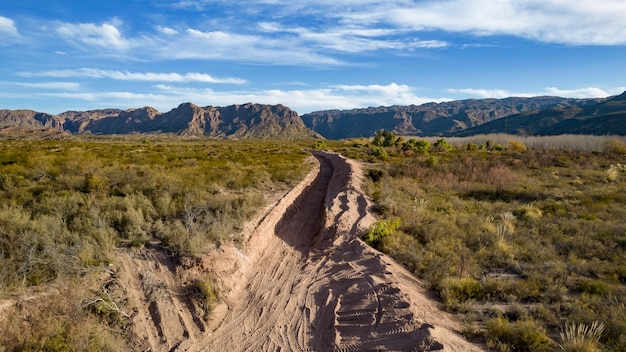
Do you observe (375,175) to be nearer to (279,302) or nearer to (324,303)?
(324,303)

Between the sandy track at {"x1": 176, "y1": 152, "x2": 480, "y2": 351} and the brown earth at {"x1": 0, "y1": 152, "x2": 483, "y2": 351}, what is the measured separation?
2 centimetres

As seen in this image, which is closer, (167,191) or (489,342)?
(489,342)

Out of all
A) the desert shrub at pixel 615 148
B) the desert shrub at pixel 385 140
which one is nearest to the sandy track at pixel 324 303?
the desert shrub at pixel 615 148

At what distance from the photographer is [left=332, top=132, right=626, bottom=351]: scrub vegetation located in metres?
6.21

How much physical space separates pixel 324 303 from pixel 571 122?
6740 inches

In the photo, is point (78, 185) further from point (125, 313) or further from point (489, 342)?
point (489, 342)

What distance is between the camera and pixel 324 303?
26.0 feet

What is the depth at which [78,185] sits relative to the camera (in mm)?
13586

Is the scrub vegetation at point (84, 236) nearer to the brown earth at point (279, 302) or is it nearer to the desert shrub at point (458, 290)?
the brown earth at point (279, 302)

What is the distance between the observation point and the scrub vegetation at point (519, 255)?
245 inches

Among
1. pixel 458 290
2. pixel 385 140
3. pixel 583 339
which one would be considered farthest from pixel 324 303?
pixel 385 140

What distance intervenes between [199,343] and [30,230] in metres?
5.10

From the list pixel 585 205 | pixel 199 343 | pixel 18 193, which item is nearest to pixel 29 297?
pixel 199 343

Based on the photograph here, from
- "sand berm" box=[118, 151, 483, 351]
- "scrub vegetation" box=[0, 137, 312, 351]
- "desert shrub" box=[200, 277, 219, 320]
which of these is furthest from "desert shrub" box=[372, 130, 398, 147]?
"desert shrub" box=[200, 277, 219, 320]
